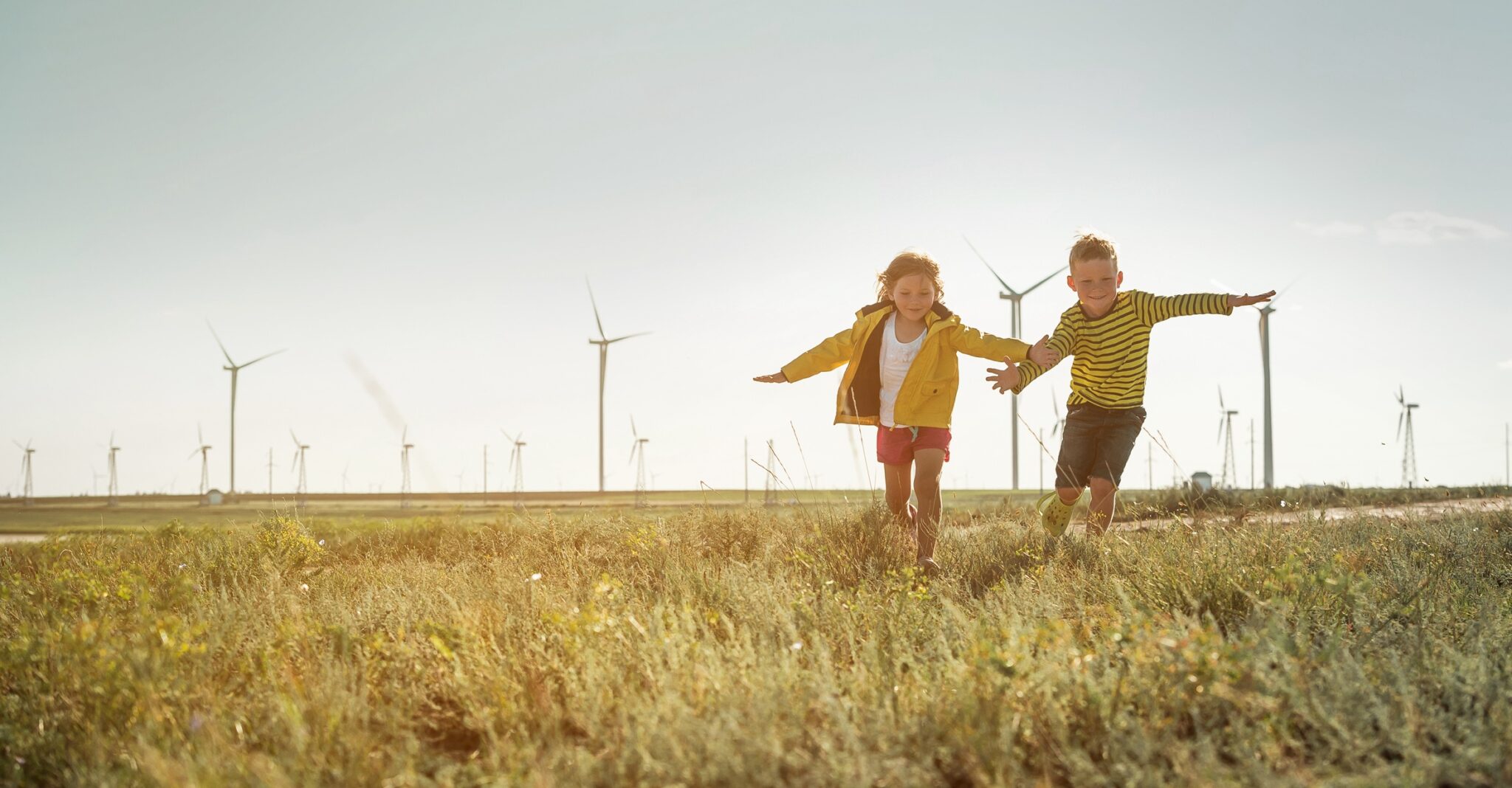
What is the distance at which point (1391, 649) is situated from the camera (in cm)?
308

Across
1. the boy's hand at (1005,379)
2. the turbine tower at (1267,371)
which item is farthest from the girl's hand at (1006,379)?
the turbine tower at (1267,371)

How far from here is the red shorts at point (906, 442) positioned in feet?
20.9

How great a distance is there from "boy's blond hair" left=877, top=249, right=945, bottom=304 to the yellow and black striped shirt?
35.1 inches

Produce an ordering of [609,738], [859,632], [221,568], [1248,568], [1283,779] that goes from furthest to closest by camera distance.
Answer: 1. [221,568]
2. [1248,568]
3. [859,632]
4. [609,738]
5. [1283,779]

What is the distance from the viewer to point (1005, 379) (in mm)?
6223

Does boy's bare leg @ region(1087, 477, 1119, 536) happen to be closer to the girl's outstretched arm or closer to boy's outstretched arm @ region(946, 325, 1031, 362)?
boy's outstretched arm @ region(946, 325, 1031, 362)

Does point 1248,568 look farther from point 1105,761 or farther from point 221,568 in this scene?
point 221,568

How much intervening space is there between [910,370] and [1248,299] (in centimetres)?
224

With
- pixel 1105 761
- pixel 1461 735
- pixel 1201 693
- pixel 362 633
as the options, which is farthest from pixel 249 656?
pixel 1461 735

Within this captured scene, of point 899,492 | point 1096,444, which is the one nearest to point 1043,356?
point 1096,444

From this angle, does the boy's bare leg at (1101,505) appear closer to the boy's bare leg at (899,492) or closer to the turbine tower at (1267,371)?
the boy's bare leg at (899,492)

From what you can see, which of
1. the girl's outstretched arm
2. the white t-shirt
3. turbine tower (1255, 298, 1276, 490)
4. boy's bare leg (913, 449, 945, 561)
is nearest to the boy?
the white t-shirt

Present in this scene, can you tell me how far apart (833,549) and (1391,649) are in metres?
3.17

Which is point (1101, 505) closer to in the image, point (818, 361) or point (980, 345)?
point (980, 345)
